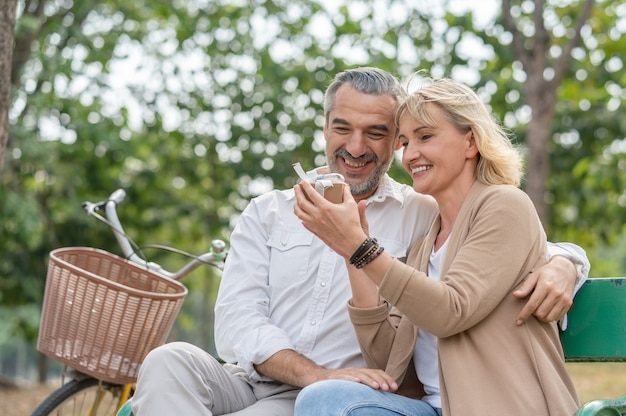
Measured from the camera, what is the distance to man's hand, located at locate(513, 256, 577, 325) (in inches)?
106

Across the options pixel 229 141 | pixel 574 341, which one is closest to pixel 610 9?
pixel 229 141

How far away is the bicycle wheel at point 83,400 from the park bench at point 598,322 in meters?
2.12

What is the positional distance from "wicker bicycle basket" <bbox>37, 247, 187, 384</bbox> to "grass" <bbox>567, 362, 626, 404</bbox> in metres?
7.30

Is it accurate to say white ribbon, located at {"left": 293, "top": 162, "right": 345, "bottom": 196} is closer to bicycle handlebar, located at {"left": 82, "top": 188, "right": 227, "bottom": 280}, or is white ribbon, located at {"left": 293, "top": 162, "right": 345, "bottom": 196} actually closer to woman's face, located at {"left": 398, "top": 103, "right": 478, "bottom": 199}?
woman's face, located at {"left": 398, "top": 103, "right": 478, "bottom": 199}

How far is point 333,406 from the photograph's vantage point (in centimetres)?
268

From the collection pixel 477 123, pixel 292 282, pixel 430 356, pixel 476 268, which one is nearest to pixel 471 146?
pixel 477 123

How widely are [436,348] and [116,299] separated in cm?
136

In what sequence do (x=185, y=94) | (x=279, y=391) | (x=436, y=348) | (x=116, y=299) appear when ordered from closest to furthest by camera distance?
(x=436, y=348)
(x=279, y=391)
(x=116, y=299)
(x=185, y=94)

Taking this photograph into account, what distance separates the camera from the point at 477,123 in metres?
2.96

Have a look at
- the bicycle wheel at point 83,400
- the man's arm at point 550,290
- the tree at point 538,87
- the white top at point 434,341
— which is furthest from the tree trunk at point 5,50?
the tree at point 538,87

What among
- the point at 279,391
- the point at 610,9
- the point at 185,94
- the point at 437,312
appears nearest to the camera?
the point at 437,312

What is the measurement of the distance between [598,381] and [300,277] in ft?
33.7

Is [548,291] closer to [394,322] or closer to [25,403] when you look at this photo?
[394,322]

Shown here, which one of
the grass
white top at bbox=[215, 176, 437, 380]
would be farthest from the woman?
the grass
